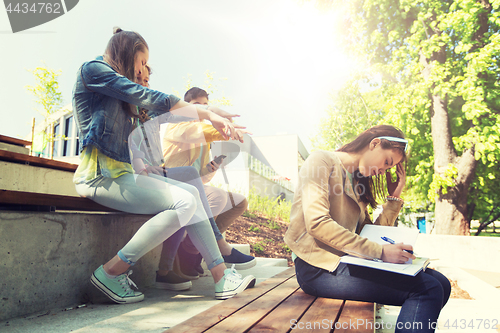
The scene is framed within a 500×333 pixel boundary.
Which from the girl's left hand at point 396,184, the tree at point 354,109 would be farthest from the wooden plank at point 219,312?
the tree at point 354,109

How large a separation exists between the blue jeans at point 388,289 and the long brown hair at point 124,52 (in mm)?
1529

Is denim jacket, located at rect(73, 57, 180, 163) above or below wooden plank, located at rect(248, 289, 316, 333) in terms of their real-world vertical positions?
above

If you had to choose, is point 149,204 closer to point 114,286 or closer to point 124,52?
point 114,286

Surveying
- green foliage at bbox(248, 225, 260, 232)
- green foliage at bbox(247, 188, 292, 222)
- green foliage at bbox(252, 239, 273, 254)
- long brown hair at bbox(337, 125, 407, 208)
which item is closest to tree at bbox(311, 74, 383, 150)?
green foliage at bbox(247, 188, 292, 222)

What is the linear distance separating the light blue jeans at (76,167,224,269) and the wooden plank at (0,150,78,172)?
1491mm

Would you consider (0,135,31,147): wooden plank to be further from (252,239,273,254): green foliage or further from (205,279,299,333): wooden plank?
(205,279,299,333): wooden plank

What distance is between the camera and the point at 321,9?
1155 centimetres

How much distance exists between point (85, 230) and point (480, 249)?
23.8ft

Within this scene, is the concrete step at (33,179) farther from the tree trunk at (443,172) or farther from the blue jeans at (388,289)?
the tree trunk at (443,172)

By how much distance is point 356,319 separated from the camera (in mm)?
1335

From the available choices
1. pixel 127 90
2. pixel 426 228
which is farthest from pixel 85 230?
pixel 426 228

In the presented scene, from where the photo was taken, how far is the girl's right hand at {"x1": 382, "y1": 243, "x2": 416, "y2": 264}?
160 centimetres

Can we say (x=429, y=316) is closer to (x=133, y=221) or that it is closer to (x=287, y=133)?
(x=133, y=221)

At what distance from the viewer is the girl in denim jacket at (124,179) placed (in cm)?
197
